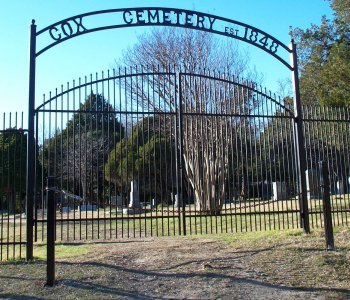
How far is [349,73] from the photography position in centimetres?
1992

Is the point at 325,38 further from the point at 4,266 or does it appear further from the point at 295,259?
the point at 4,266

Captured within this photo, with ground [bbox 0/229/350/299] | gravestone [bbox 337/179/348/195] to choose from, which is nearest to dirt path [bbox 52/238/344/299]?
ground [bbox 0/229/350/299]

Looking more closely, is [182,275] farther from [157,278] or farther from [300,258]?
[300,258]

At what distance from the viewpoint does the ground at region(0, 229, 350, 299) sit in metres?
5.41

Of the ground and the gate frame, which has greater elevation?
the gate frame

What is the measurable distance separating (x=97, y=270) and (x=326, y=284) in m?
3.10

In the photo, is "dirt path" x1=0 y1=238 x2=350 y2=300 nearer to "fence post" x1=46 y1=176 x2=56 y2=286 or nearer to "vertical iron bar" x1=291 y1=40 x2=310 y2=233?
"fence post" x1=46 y1=176 x2=56 y2=286

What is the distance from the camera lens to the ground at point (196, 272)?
541 centimetres

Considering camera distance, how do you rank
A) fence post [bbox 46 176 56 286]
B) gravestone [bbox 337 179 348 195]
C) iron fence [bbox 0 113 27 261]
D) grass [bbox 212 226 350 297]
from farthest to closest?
gravestone [bbox 337 179 348 195]
iron fence [bbox 0 113 27 261]
grass [bbox 212 226 350 297]
fence post [bbox 46 176 56 286]

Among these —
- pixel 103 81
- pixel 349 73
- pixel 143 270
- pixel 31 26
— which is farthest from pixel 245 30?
pixel 349 73

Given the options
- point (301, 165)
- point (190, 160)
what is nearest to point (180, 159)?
point (301, 165)

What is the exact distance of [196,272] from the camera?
244 inches

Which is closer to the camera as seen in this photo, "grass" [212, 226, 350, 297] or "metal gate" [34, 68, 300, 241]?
"grass" [212, 226, 350, 297]

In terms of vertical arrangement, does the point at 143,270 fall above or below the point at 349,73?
below
